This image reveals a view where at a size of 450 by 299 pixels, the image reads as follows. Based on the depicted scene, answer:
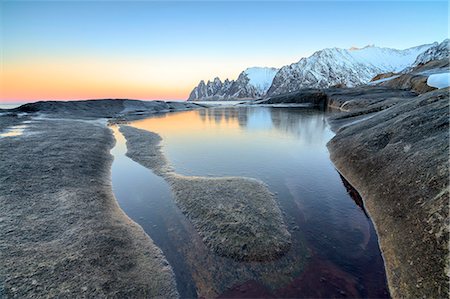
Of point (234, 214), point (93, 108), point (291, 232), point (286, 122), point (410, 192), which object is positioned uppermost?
point (93, 108)

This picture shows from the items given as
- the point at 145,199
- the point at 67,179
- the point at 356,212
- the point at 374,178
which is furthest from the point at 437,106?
the point at 67,179

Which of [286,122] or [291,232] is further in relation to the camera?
[286,122]

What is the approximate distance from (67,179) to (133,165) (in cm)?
602

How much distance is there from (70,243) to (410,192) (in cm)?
Result: 1436

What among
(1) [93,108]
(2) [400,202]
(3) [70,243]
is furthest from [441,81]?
(1) [93,108]

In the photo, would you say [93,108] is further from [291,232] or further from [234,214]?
Result: [291,232]

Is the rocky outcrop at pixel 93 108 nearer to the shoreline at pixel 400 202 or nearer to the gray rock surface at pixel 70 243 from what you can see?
the gray rock surface at pixel 70 243

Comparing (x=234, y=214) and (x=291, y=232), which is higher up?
(x=234, y=214)

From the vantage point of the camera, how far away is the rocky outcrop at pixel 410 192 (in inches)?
278

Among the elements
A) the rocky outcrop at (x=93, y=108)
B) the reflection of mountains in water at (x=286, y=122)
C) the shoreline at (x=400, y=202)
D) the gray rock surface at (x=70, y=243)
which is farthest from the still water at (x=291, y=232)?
the rocky outcrop at (x=93, y=108)

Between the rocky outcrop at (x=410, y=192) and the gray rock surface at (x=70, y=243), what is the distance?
7.86 metres

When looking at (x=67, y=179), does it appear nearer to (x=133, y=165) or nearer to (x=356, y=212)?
(x=133, y=165)

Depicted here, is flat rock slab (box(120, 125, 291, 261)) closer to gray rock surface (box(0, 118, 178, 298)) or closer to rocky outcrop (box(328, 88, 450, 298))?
gray rock surface (box(0, 118, 178, 298))

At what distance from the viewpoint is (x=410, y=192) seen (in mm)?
9906
